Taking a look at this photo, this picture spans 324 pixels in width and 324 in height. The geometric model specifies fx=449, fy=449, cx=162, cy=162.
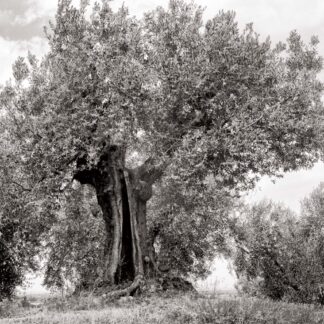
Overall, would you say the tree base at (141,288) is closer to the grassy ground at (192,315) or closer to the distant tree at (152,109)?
the distant tree at (152,109)

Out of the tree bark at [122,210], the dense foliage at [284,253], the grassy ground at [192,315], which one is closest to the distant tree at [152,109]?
the tree bark at [122,210]

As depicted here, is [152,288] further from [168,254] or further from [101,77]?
[168,254]

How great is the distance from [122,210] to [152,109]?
19.9ft

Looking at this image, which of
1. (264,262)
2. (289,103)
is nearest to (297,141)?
(289,103)

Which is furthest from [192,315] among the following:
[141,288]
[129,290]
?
[141,288]

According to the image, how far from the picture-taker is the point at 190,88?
21422mm

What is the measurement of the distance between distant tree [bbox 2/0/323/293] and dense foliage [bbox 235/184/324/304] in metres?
9.41

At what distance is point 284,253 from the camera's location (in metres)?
34.4

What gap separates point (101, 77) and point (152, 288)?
34.3ft

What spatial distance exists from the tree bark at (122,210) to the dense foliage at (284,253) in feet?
30.3

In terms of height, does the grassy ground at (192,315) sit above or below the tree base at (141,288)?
below

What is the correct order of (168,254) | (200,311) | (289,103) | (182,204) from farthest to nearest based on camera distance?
(168,254) → (182,204) → (289,103) → (200,311)

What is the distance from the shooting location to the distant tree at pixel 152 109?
69.5 feet

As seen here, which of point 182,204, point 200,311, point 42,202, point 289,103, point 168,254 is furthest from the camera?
point 168,254
